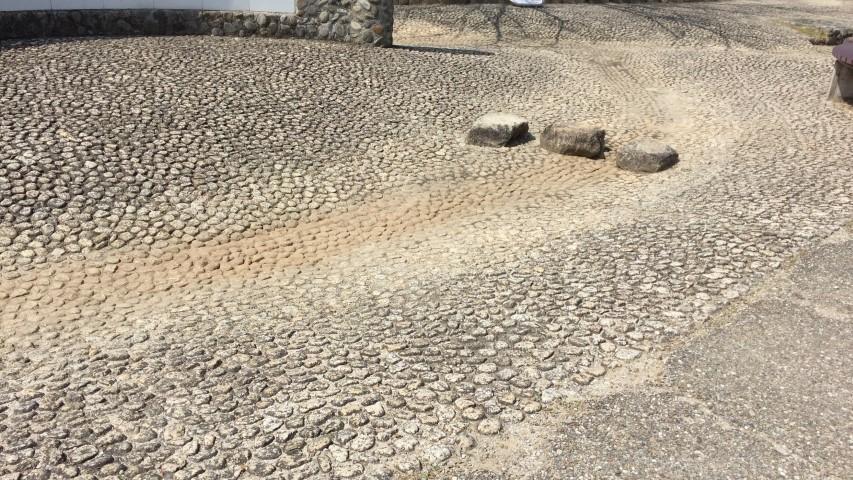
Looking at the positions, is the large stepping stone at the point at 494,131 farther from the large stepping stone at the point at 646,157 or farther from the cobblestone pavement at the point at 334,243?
the large stepping stone at the point at 646,157

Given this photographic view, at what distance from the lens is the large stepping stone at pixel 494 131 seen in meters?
8.91

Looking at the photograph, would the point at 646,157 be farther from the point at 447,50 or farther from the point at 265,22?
the point at 265,22

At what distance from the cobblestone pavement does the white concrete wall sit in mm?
818

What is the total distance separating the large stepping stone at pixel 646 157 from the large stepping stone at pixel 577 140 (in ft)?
1.09

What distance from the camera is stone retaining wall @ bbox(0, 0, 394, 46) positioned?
37.1 ft

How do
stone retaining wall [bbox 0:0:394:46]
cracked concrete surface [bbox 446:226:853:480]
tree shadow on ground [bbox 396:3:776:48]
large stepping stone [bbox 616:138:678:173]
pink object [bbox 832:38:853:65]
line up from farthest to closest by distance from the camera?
1. tree shadow on ground [bbox 396:3:776:48]
2. stone retaining wall [bbox 0:0:394:46]
3. pink object [bbox 832:38:853:65]
4. large stepping stone [bbox 616:138:678:173]
5. cracked concrete surface [bbox 446:226:853:480]

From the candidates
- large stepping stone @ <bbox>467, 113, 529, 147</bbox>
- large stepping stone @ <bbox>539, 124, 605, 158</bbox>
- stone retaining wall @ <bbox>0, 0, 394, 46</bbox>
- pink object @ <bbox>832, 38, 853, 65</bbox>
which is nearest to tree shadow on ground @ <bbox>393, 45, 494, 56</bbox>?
stone retaining wall @ <bbox>0, 0, 394, 46</bbox>

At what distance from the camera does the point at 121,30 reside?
11.4 m

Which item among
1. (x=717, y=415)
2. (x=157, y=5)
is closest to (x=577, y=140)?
(x=717, y=415)

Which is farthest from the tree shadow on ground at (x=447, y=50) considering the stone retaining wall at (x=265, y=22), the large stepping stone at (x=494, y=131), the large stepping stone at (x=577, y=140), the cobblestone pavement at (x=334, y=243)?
the large stepping stone at (x=577, y=140)

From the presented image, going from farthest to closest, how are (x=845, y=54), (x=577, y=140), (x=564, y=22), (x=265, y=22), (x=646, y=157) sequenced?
(x=564, y=22) < (x=265, y=22) < (x=845, y=54) < (x=577, y=140) < (x=646, y=157)

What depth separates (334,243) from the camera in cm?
661

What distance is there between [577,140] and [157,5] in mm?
7722

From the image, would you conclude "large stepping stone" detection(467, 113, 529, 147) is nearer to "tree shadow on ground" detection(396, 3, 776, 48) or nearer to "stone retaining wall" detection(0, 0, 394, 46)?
"stone retaining wall" detection(0, 0, 394, 46)
